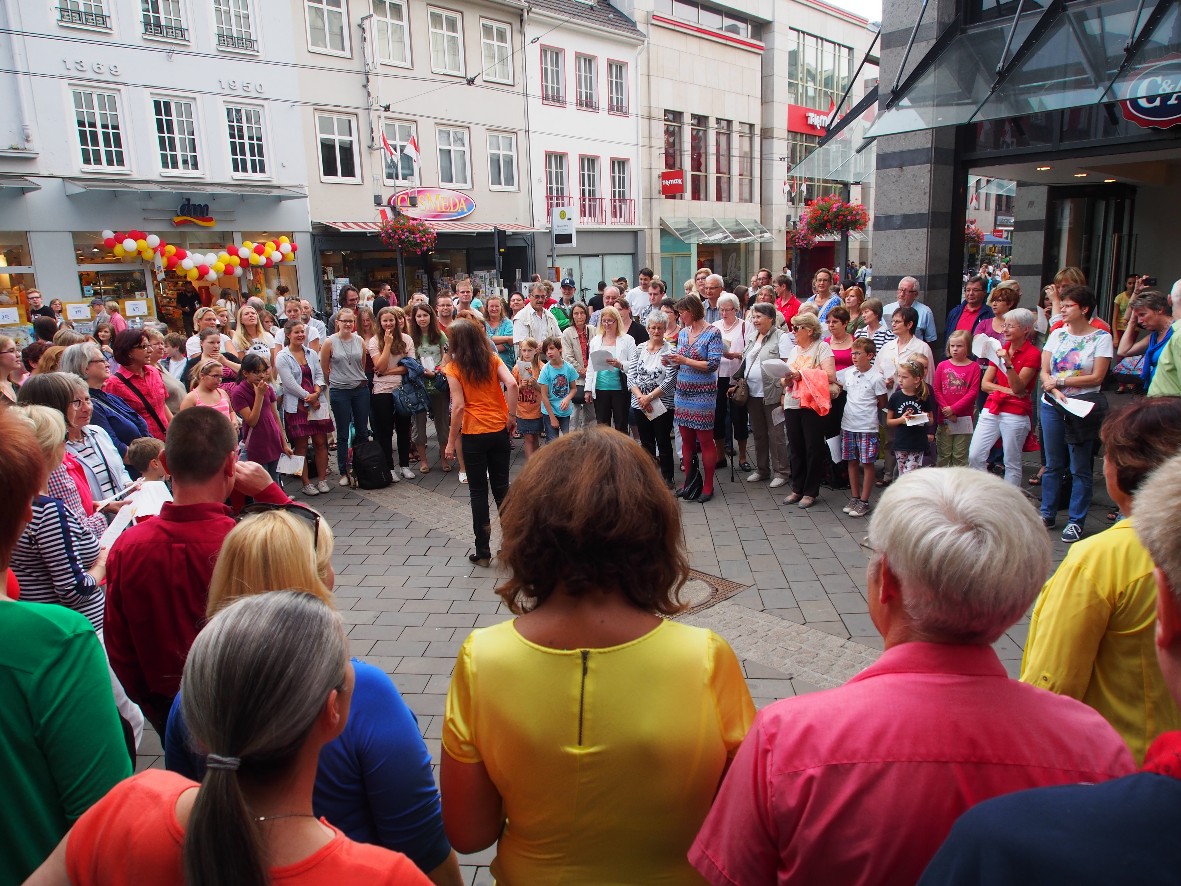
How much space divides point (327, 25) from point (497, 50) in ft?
18.4

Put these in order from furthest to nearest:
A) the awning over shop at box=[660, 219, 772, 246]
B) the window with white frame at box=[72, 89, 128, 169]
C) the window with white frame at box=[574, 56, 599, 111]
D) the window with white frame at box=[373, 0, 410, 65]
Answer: the awning over shop at box=[660, 219, 772, 246], the window with white frame at box=[574, 56, 599, 111], the window with white frame at box=[373, 0, 410, 65], the window with white frame at box=[72, 89, 128, 169]

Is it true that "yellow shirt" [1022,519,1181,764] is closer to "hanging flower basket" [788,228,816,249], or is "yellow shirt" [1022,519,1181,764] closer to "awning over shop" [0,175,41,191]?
"awning over shop" [0,175,41,191]

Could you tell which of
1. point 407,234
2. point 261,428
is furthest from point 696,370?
point 407,234

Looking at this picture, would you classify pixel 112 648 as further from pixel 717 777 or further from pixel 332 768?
pixel 717 777

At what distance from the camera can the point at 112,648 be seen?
2.57 m

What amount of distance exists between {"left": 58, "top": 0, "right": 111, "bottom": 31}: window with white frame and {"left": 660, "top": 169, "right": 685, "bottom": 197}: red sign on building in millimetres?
18376

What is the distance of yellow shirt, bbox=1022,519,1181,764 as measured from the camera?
194cm

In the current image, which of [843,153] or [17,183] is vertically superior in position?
[17,183]

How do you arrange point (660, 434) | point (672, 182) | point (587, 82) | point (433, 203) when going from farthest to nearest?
1. point (672, 182)
2. point (587, 82)
3. point (433, 203)
4. point (660, 434)

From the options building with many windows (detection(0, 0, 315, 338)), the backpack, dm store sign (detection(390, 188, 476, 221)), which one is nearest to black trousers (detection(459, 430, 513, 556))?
the backpack

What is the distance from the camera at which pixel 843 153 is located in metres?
10.2

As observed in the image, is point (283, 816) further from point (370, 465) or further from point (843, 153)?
point (843, 153)

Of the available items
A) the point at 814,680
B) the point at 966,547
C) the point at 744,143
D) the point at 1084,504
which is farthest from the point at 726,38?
the point at 966,547

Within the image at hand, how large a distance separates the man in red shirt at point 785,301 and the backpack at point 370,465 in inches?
196
